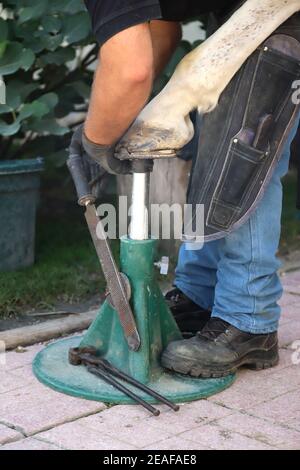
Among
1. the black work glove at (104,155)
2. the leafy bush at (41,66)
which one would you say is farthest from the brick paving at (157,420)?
the leafy bush at (41,66)

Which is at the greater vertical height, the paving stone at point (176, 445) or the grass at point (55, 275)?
the paving stone at point (176, 445)

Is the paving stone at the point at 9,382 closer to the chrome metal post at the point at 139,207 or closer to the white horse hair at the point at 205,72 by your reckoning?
the chrome metal post at the point at 139,207

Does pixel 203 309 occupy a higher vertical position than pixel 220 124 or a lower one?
lower

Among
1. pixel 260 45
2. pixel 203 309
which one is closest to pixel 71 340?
pixel 203 309

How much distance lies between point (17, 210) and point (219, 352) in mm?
1318

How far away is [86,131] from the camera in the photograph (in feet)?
8.32

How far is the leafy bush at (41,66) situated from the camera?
→ 3.65m

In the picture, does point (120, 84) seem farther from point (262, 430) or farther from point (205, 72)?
point (262, 430)

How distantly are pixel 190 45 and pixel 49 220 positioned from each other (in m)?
1.17

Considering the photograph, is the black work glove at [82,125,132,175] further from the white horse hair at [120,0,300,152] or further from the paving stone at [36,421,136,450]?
the paving stone at [36,421,136,450]

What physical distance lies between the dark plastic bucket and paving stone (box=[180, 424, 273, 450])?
157 centimetres

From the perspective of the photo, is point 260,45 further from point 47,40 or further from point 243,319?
point 47,40
